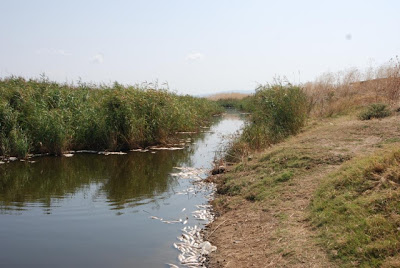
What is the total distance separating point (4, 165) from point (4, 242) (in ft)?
21.8

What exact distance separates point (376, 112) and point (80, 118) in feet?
36.4

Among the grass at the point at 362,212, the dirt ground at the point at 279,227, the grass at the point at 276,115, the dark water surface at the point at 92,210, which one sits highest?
the grass at the point at 276,115

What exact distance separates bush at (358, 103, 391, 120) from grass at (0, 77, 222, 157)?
7709 mm

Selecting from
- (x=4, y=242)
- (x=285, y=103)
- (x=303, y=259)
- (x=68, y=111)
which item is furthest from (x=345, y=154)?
(x=68, y=111)

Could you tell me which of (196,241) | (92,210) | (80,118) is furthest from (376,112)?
(80,118)

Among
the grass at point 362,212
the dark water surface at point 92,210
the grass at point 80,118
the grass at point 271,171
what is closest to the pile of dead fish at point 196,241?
the dark water surface at point 92,210

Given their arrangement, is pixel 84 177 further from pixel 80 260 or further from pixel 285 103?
pixel 285 103

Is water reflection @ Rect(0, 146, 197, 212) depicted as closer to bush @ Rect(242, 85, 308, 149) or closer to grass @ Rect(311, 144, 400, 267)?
bush @ Rect(242, 85, 308, 149)

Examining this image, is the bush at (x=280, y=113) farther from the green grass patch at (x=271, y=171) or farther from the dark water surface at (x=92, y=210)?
the green grass patch at (x=271, y=171)

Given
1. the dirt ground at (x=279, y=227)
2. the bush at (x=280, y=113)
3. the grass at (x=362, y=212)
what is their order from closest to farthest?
the grass at (x=362, y=212)
the dirt ground at (x=279, y=227)
the bush at (x=280, y=113)

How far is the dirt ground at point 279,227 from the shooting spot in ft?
16.0

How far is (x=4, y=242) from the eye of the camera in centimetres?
618

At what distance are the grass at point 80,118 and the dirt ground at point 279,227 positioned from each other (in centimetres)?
774

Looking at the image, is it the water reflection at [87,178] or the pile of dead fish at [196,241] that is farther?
the water reflection at [87,178]
